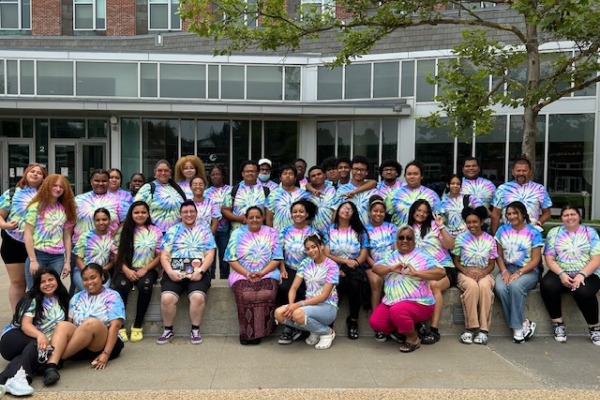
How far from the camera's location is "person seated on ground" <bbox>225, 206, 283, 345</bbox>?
5289 mm

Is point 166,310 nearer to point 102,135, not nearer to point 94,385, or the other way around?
point 94,385

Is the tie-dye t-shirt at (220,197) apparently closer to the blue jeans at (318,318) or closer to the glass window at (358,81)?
the blue jeans at (318,318)

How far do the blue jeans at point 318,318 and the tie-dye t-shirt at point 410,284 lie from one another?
1.80 feet

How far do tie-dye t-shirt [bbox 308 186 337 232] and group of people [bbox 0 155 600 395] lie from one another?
0.01 m

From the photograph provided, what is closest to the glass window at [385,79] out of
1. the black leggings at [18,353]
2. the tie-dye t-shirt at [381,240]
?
the tie-dye t-shirt at [381,240]

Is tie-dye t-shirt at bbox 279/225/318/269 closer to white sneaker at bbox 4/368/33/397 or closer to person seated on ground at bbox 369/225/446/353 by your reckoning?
person seated on ground at bbox 369/225/446/353

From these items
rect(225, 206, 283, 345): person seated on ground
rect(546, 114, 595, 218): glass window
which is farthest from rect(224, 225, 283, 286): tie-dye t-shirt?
rect(546, 114, 595, 218): glass window

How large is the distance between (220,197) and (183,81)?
11470 mm

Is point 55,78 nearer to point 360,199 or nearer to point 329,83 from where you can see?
point 329,83

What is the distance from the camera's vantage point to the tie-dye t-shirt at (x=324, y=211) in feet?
19.6

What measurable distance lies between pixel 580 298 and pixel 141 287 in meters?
4.54

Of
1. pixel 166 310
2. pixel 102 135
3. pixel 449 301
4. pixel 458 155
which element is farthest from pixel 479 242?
pixel 102 135

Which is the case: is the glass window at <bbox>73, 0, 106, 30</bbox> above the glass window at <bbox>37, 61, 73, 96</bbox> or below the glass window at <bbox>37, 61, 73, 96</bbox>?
above

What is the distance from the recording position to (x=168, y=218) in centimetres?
592
